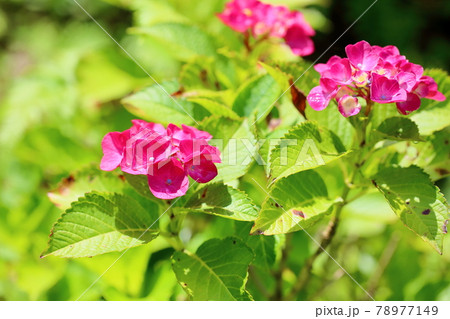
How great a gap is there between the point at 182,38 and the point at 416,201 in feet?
2.74

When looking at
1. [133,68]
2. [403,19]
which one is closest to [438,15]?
[403,19]

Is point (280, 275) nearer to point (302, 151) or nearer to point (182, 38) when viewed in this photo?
point (302, 151)

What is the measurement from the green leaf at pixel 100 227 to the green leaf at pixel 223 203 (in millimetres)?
110

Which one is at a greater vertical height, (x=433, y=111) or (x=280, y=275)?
(x=433, y=111)

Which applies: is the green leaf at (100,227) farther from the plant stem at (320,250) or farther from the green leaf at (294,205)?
the plant stem at (320,250)

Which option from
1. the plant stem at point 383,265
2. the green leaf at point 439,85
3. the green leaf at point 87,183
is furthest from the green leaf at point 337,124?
the plant stem at point 383,265

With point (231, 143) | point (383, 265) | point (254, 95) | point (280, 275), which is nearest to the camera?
point (231, 143)

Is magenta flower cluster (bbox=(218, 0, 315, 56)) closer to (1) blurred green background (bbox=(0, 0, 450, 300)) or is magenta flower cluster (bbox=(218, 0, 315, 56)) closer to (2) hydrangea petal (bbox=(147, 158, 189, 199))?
(1) blurred green background (bbox=(0, 0, 450, 300))

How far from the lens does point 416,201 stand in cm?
94

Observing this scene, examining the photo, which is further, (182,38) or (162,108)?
(182,38)

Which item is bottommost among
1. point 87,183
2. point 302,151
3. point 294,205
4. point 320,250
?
point 320,250

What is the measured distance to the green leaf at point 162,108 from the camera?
1.17 meters

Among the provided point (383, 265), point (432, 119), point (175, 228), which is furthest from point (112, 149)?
point (383, 265)
